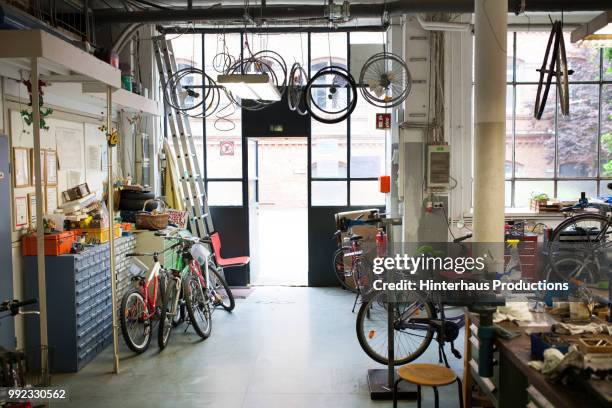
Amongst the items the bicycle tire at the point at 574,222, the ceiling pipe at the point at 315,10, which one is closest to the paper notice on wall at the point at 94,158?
the ceiling pipe at the point at 315,10

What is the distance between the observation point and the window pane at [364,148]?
26.6 feet

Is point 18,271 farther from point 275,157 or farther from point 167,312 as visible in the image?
point 275,157

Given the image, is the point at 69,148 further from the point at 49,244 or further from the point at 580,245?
the point at 580,245

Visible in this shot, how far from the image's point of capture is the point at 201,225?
7.56 m

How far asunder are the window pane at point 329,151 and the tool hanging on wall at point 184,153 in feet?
5.73

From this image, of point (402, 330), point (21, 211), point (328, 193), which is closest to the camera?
point (402, 330)

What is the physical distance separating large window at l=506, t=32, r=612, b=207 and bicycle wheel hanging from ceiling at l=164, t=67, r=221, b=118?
4.36m

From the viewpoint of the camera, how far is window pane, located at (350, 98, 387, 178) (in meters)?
8.12

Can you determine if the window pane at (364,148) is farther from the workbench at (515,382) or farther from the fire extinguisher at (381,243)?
the workbench at (515,382)

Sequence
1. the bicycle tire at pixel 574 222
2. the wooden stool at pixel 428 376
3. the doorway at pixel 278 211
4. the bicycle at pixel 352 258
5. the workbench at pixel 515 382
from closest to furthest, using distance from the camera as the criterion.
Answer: the workbench at pixel 515 382
the wooden stool at pixel 428 376
the bicycle at pixel 352 258
the bicycle tire at pixel 574 222
the doorway at pixel 278 211

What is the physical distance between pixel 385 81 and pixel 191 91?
8.22 feet

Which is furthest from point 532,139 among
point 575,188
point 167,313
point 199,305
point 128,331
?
point 128,331

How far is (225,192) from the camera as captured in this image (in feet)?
26.7

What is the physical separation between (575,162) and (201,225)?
5.60m
